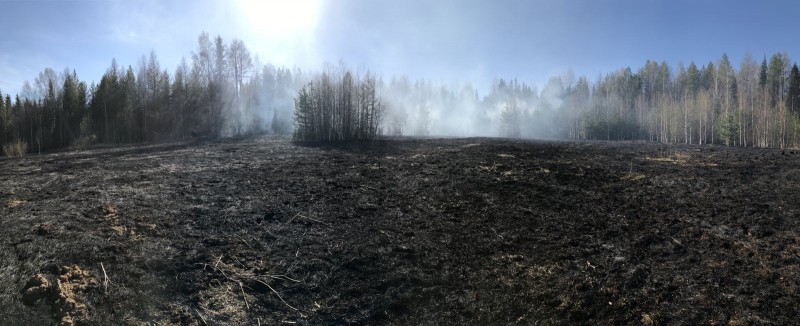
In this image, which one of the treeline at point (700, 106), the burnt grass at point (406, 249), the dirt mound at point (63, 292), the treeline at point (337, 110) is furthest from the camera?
the treeline at point (700, 106)

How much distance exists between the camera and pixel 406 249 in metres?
7.04

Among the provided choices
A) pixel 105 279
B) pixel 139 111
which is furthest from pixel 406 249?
pixel 139 111

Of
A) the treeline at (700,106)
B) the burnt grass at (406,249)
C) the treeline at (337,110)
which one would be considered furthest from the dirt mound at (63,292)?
the treeline at (700,106)

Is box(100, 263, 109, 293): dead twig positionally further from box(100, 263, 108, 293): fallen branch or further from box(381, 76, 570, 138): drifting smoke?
box(381, 76, 570, 138): drifting smoke

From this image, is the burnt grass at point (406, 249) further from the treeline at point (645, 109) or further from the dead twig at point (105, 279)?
the treeline at point (645, 109)

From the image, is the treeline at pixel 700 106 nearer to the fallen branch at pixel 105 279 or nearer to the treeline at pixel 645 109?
the treeline at pixel 645 109

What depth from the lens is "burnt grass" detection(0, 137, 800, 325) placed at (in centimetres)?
512

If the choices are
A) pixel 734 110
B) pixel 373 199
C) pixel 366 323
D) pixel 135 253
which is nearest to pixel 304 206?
pixel 373 199

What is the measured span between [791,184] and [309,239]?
10.5 metres

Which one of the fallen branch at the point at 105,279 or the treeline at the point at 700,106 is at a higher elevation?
the treeline at the point at 700,106

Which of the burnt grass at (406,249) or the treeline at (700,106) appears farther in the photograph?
the treeline at (700,106)

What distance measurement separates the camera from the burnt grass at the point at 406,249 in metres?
5.12

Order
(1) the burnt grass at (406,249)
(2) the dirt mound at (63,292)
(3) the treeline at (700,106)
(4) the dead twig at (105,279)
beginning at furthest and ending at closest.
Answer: (3) the treeline at (700,106) < (4) the dead twig at (105,279) < (1) the burnt grass at (406,249) < (2) the dirt mound at (63,292)

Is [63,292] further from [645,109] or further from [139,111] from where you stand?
[645,109]
